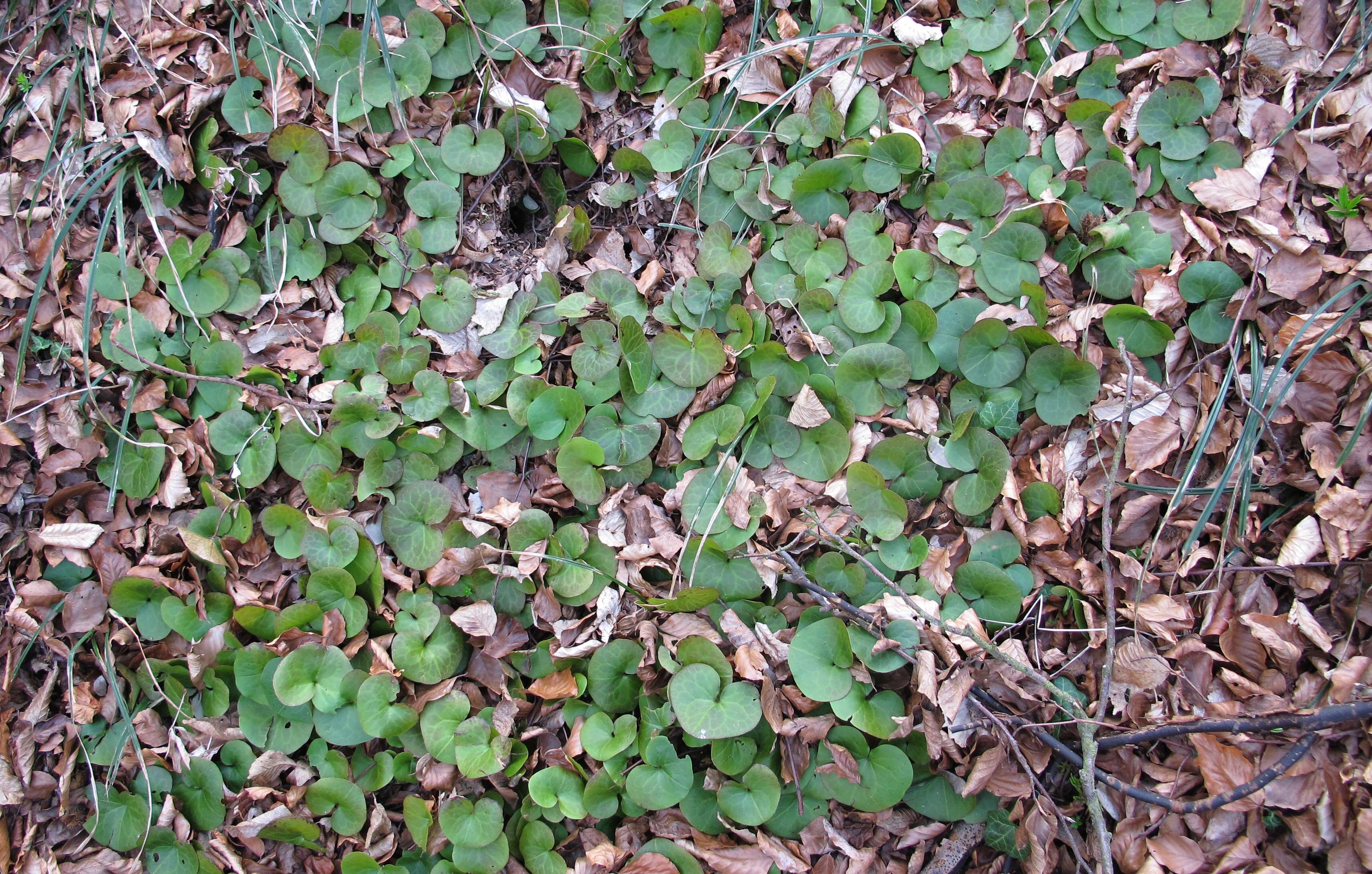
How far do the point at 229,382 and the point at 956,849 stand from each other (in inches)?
87.0

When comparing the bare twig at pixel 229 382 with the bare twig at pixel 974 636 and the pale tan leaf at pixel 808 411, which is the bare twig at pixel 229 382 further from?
the bare twig at pixel 974 636

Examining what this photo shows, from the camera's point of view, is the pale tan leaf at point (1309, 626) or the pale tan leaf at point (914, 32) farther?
the pale tan leaf at point (914, 32)

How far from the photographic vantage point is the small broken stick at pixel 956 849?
169 centimetres

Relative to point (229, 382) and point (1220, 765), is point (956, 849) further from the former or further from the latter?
point (229, 382)

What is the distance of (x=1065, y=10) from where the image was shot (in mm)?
2043

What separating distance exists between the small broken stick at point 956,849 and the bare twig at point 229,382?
189 centimetres

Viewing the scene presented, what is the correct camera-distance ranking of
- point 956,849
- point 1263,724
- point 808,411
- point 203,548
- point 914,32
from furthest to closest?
→ point 914,32 < point 203,548 < point 808,411 < point 956,849 < point 1263,724

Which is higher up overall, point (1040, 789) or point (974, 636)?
point (974, 636)

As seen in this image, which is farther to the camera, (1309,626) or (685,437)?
(685,437)

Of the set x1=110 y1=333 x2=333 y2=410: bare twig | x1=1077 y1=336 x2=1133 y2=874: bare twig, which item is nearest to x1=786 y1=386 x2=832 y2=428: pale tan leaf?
x1=1077 y1=336 x2=1133 y2=874: bare twig

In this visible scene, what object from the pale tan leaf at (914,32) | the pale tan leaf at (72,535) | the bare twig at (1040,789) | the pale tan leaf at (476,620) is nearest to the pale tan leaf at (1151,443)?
the bare twig at (1040,789)

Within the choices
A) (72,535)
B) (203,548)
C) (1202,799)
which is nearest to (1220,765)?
(1202,799)

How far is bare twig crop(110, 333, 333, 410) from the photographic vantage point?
204cm

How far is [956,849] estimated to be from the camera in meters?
1.70
